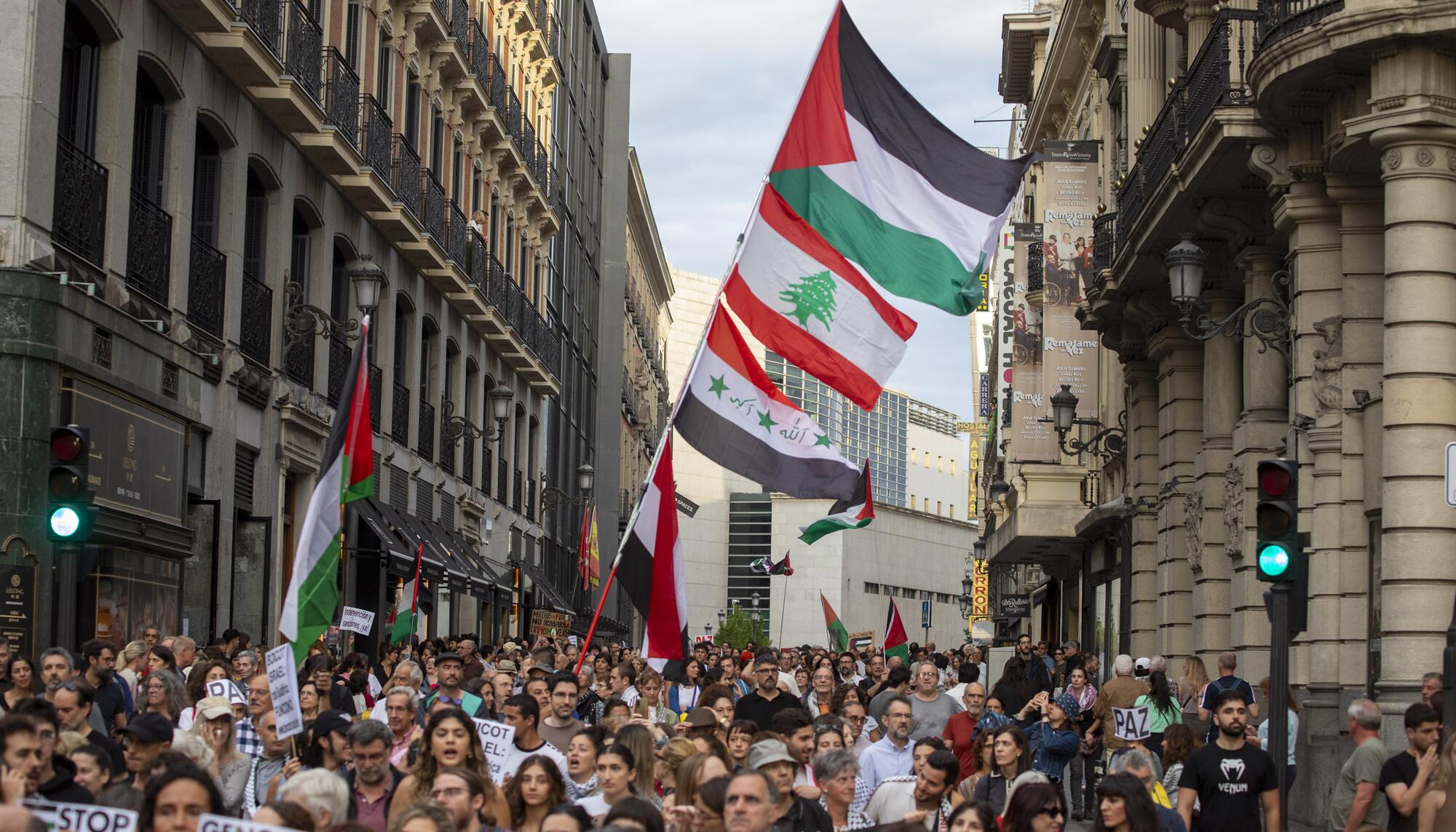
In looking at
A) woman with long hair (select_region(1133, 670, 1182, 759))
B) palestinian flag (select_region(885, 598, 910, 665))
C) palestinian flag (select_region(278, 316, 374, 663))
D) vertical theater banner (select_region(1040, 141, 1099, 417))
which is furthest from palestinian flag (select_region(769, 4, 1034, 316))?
palestinian flag (select_region(885, 598, 910, 665))

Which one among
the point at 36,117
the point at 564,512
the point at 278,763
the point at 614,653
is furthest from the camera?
the point at 564,512

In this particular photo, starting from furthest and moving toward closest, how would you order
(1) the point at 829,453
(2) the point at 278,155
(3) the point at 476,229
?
(3) the point at 476,229 < (2) the point at 278,155 < (1) the point at 829,453

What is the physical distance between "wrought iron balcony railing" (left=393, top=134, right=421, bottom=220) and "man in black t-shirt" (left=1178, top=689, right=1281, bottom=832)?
2312cm

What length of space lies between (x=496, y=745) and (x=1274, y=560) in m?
4.88

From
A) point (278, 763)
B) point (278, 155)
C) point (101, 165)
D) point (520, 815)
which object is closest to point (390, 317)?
point (278, 155)

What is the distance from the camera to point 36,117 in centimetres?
1856

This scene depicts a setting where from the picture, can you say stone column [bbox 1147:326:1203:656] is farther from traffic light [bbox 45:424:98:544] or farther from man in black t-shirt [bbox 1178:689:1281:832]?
traffic light [bbox 45:424:98:544]

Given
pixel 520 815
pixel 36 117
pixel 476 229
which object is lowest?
pixel 520 815

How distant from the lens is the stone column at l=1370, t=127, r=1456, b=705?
57.2 ft

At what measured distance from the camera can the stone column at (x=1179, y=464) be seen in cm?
2795

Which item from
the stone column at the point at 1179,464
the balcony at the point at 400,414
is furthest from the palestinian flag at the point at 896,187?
the balcony at the point at 400,414

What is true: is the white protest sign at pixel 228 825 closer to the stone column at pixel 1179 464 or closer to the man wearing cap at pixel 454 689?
the man wearing cap at pixel 454 689

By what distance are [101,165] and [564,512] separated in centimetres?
4205

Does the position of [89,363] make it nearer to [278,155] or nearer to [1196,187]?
[278,155]
